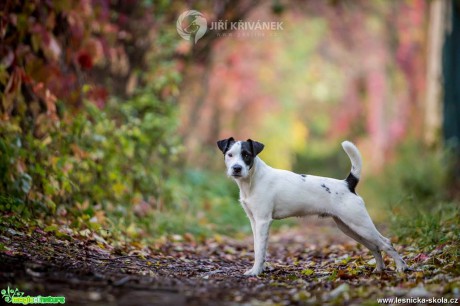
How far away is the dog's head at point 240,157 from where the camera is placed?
620 centimetres

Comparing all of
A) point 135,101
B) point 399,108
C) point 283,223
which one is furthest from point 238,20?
point 399,108

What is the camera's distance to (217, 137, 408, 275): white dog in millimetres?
6242

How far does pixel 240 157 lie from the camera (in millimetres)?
6328

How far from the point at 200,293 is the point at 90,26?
504 centimetres

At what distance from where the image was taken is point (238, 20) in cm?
Result: 1370

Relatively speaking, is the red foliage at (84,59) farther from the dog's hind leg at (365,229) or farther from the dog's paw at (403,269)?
the dog's paw at (403,269)
